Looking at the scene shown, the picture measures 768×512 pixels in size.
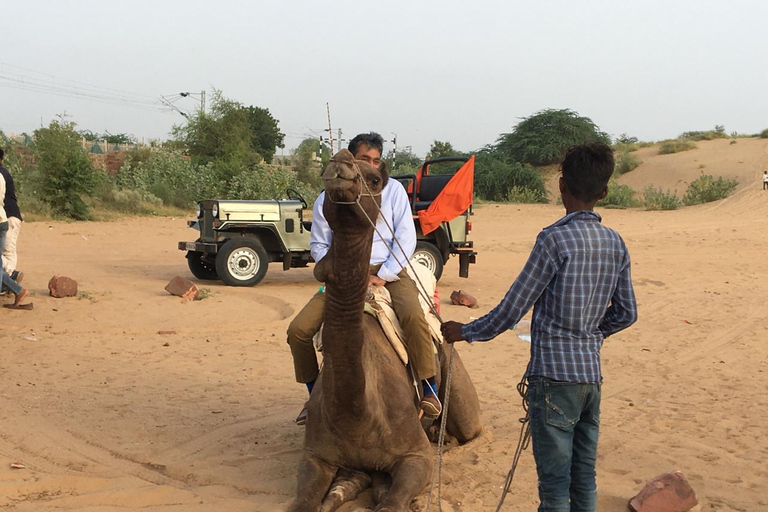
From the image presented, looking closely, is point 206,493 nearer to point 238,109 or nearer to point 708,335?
point 708,335

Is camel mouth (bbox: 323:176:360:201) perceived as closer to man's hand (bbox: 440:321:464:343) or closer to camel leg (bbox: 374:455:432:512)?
man's hand (bbox: 440:321:464:343)

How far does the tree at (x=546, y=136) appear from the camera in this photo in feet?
169

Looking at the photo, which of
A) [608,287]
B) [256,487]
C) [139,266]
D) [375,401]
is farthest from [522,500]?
[139,266]

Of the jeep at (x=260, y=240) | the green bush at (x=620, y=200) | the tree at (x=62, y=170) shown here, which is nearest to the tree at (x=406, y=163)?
the green bush at (x=620, y=200)

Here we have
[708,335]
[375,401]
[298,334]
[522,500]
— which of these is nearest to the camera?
[375,401]

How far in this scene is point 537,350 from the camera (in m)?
4.13

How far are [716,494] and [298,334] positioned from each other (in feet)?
10.5

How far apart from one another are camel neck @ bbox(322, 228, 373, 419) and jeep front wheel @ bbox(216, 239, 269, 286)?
423 inches

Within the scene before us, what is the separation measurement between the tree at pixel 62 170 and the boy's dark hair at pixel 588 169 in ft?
80.2

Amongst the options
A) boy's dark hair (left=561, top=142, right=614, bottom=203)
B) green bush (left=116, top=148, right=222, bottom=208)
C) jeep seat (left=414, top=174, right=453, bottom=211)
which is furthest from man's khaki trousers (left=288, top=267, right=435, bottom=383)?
green bush (left=116, top=148, right=222, bottom=208)

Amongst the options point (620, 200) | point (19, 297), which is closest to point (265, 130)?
point (620, 200)

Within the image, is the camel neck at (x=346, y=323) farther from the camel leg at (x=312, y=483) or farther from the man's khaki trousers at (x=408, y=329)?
the man's khaki trousers at (x=408, y=329)

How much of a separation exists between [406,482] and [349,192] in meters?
2.10

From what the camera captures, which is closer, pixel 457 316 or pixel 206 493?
pixel 206 493
